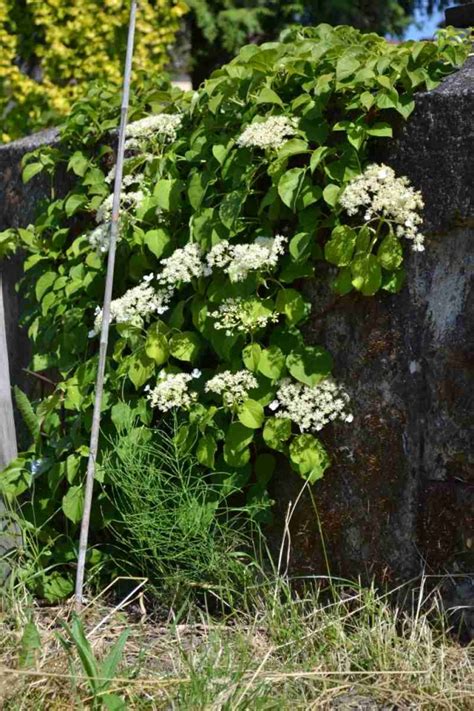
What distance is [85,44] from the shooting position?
6547 mm

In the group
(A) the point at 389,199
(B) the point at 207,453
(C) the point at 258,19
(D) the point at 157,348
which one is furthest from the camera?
(C) the point at 258,19

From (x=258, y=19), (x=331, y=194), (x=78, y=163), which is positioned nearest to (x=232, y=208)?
(x=331, y=194)

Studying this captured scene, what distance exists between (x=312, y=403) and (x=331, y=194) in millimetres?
513

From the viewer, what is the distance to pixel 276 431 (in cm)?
258

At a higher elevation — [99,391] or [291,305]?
[291,305]

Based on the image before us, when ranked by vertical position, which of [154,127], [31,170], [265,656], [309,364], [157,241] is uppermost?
[154,127]

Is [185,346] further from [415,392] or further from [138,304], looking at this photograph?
[415,392]

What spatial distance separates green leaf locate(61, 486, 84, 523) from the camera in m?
2.81

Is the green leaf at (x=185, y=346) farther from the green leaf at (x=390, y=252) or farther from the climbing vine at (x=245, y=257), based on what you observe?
the green leaf at (x=390, y=252)

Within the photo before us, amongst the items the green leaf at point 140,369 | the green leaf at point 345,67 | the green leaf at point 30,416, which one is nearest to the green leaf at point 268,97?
the green leaf at point 345,67

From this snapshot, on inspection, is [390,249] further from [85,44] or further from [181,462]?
[85,44]

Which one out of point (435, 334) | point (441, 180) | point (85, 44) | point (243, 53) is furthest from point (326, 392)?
point (85, 44)

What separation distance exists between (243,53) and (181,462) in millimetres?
1104

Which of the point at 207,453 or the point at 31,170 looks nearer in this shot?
the point at 207,453
